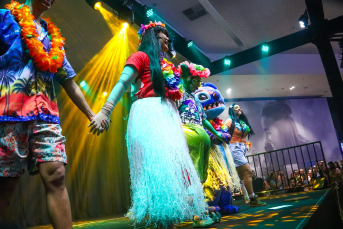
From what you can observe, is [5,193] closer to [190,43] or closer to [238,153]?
[238,153]

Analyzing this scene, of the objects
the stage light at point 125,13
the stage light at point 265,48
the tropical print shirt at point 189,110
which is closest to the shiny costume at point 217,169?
the tropical print shirt at point 189,110

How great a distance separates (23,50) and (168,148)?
870 millimetres

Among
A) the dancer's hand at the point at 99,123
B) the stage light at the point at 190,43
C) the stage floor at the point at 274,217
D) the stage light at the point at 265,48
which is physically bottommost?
the stage floor at the point at 274,217

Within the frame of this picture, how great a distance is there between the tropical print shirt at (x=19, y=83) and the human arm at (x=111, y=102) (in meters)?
0.20

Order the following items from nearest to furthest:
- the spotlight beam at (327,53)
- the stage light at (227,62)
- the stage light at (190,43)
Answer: the spotlight beam at (327,53) → the stage light at (190,43) → the stage light at (227,62)

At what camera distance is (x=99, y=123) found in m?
1.42

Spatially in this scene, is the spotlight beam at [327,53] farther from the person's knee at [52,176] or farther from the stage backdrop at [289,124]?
the person's knee at [52,176]

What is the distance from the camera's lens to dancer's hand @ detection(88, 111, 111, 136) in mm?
1396

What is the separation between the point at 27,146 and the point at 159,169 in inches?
25.5

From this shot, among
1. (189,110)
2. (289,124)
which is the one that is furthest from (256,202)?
(289,124)

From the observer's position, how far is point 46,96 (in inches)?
51.5

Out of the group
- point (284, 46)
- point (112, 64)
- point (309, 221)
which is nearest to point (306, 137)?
point (284, 46)

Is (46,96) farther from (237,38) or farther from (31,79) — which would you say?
(237,38)

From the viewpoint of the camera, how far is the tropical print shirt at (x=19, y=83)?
1187mm
